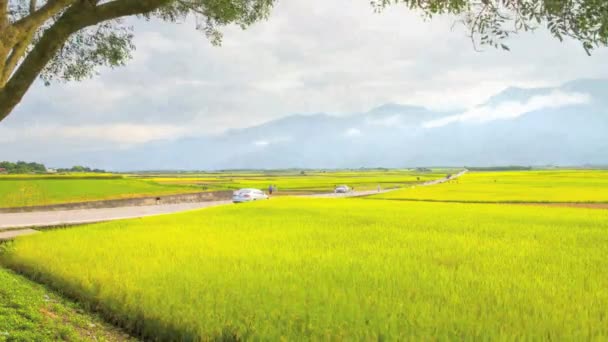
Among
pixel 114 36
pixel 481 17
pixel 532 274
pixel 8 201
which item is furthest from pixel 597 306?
pixel 8 201

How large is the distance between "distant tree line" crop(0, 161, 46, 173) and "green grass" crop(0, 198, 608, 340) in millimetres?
88077

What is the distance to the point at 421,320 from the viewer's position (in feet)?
19.6

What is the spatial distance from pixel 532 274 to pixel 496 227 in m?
8.88

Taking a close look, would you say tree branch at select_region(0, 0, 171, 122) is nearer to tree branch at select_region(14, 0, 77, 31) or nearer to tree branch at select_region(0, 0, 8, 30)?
tree branch at select_region(14, 0, 77, 31)

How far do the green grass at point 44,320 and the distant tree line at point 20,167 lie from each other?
9455cm

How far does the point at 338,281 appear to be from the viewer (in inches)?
330

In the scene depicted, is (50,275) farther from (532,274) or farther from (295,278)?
(532,274)

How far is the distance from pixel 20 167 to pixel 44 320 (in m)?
103

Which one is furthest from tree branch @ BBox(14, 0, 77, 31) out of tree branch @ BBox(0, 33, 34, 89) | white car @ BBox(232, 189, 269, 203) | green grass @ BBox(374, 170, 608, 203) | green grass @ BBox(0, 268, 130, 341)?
green grass @ BBox(374, 170, 608, 203)

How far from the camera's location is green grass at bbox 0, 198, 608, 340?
598 centimetres

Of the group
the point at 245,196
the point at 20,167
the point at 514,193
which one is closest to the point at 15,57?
the point at 245,196

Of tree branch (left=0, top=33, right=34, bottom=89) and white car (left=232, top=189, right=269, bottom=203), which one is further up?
tree branch (left=0, top=33, right=34, bottom=89)

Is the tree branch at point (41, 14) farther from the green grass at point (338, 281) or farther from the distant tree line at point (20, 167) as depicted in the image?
the distant tree line at point (20, 167)

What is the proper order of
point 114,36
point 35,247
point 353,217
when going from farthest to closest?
point 353,217 → point 35,247 → point 114,36
